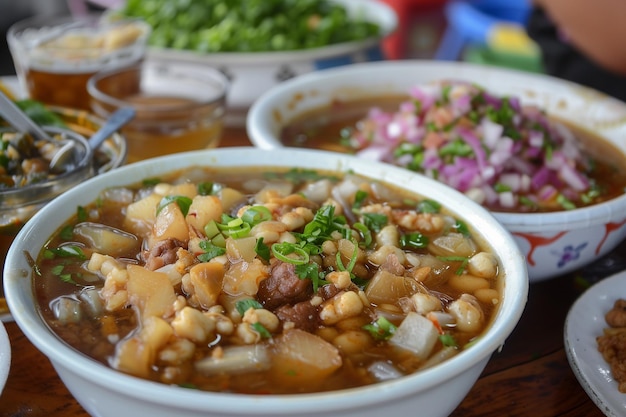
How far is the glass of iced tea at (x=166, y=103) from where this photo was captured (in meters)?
2.97

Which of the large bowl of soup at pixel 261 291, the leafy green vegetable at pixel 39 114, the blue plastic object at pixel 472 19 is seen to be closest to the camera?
the large bowl of soup at pixel 261 291

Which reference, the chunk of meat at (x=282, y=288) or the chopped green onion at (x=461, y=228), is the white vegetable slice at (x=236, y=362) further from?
the chopped green onion at (x=461, y=228)

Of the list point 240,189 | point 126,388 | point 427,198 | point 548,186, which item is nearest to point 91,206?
point 240,189

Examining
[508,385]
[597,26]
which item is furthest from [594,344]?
[597,26]

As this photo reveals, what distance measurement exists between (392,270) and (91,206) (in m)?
0.94

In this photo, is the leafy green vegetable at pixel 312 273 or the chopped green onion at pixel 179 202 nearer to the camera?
the leafy green vegetable at pixel 312 273

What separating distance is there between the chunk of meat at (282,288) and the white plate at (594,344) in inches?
30.9

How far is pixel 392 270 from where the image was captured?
5.99 ft

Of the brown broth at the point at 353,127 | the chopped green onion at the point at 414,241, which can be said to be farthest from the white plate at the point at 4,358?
the brown broth at the point at 353,127

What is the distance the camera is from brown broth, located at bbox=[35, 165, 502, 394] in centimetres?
146

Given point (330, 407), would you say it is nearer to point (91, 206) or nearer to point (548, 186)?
point (91, 206)

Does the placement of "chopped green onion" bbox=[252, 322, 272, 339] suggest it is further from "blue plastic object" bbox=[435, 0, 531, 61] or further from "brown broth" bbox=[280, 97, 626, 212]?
"blue plastic object" bbox=[435, 0, 531, 61]

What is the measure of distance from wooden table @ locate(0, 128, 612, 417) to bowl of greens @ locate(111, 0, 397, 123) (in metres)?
2.00

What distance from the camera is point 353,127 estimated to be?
131 inches
